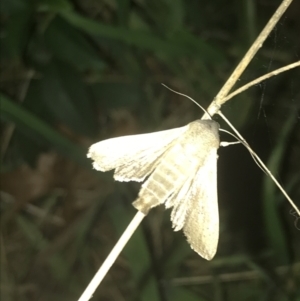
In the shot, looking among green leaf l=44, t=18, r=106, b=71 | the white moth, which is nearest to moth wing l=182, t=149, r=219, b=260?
the white moth

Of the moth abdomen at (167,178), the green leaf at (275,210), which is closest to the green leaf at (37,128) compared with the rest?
the green leaf at (275,210)

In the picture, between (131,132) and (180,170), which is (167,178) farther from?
(131,132)

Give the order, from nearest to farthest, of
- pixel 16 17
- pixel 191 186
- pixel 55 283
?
pixel 191 186 → pixel 16 17 → pixel 55 283

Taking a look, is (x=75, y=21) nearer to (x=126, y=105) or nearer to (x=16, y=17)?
(x=16, y=17)

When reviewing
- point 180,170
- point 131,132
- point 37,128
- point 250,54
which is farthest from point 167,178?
point 131,132

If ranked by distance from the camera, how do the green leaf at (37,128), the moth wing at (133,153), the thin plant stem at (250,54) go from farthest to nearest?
1. the green leaf at (37,128)
2. the moth wing at (133,153)
3. the thin plant stem at (250,54)

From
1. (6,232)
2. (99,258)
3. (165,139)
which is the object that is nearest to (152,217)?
(99,258)

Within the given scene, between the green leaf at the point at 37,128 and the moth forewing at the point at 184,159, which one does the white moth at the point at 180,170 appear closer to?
the moth forewing at the point at 184,159
